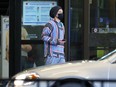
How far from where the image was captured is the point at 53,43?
292 inches

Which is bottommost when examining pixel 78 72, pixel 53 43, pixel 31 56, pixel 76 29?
pixel 31 56

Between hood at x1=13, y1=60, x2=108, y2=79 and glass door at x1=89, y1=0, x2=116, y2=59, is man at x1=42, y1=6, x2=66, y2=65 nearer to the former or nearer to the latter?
hood at x1=13, y1=60, x2=108, y2=79

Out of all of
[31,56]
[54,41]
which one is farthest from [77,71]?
[31,56]

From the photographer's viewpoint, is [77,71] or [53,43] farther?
[53,43]

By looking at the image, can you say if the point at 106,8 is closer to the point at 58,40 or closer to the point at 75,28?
the point at 75,28

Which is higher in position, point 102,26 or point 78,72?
point 102,26

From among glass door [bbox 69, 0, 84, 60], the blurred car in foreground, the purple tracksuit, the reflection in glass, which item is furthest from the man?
glass door [bbox 69, 0, 84, 60]

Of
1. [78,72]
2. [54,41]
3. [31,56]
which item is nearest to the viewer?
[78,72]

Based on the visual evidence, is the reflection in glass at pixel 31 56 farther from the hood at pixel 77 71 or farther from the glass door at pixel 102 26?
the hood at pixel 77 71

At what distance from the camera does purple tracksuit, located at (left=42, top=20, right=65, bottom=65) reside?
7391 millimetres

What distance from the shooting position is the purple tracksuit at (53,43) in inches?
291

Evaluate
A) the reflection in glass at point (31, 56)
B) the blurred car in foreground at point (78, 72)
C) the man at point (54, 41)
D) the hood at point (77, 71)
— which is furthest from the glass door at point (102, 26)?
the hood at point (77, 71)

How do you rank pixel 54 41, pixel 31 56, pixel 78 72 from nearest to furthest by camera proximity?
pixel 78 72, pixel 54 41, pixel 31 56

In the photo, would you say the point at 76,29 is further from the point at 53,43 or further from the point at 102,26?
the point at 53,43
